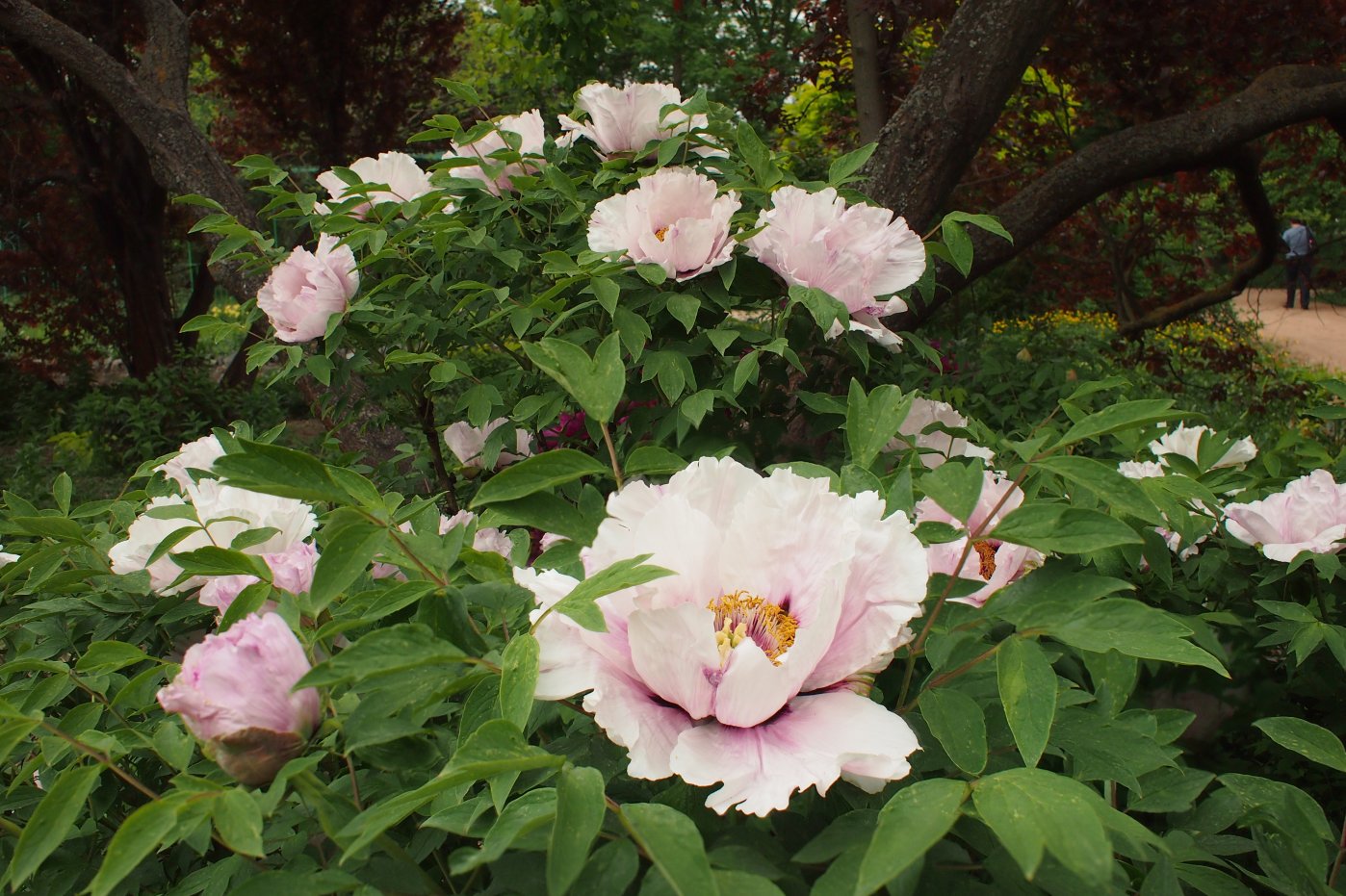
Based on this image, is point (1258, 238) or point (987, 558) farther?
point (1258, 238)

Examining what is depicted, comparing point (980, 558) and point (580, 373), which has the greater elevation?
point (580, 373)

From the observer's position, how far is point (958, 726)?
695 mm

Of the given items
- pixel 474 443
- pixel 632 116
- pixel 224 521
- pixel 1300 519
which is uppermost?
pixel 632 116

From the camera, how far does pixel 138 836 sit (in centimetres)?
63

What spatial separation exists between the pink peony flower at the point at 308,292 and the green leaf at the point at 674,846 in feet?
4.40

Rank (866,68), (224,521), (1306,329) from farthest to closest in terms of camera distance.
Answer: (1306,329) → (866,68) → (224,521)

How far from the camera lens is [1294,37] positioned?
500 cm

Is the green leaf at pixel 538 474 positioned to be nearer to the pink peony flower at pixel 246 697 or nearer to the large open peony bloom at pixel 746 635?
the large open peony bloom at pixel 746 635

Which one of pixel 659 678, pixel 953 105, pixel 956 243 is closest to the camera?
pixel 659 678

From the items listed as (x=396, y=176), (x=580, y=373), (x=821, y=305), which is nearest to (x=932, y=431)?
(x=821, y=305)

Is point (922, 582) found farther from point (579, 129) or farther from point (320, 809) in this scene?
point (579, 129)

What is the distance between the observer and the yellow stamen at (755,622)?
72 cm

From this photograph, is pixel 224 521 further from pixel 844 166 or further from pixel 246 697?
pixel 844 166

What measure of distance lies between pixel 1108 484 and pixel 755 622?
0.32m
